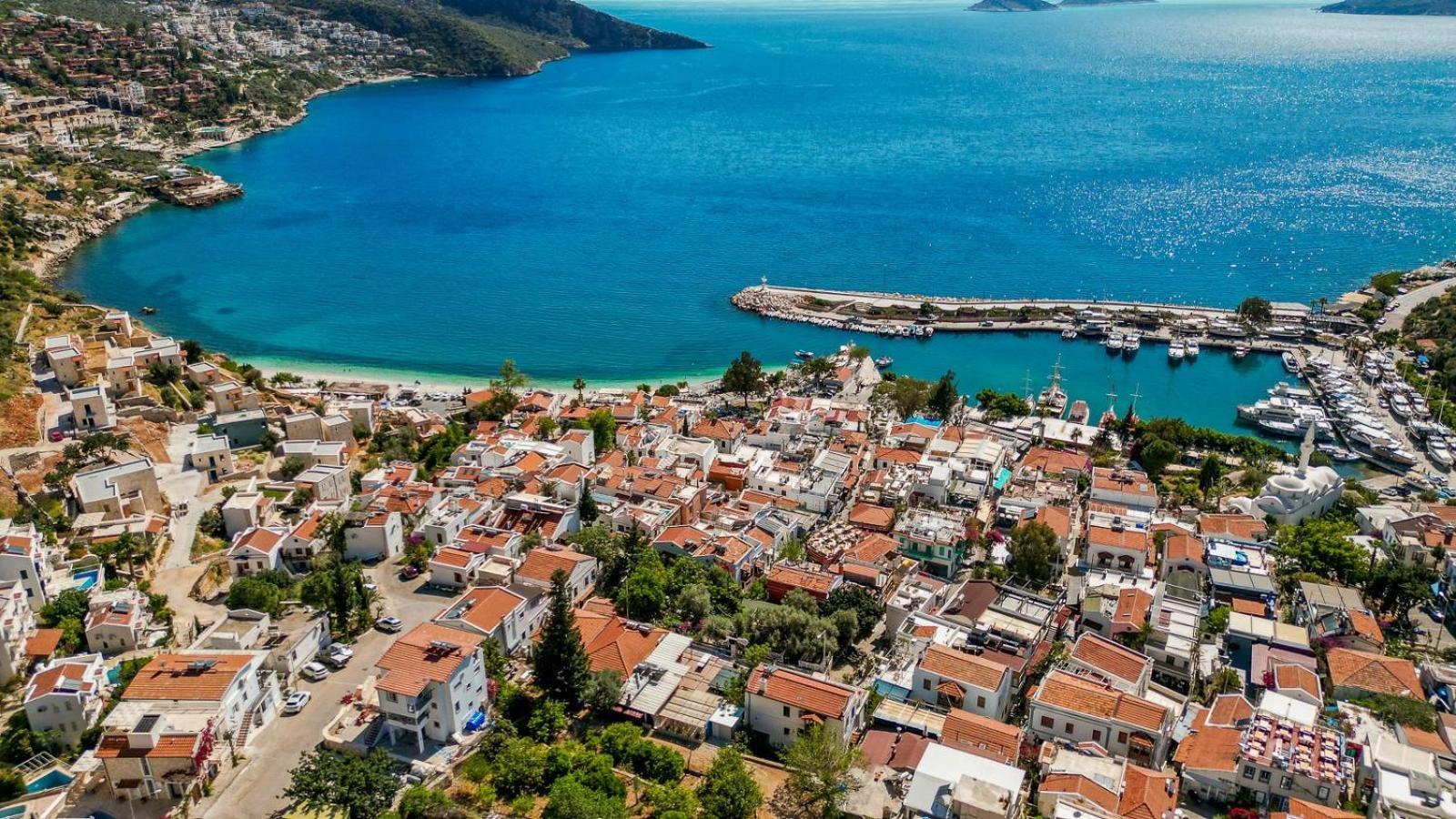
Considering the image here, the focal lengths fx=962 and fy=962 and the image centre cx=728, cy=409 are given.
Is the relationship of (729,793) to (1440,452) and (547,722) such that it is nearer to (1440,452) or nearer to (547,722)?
(547,722)

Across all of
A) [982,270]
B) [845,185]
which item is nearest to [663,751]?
[982,270]

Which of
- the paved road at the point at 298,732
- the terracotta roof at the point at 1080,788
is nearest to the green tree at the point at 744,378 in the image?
the paved road at the point at 298,732

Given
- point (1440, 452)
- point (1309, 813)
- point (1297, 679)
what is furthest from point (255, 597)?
point (1440, 452)

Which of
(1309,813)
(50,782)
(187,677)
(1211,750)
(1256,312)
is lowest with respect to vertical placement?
→ (50,782)

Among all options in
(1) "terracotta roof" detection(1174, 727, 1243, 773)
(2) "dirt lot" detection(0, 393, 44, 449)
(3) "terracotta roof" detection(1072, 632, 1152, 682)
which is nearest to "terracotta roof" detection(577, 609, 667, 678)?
(3) "terracotta roof" detection(1072, 632, 1152, 682)

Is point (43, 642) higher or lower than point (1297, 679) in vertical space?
lower

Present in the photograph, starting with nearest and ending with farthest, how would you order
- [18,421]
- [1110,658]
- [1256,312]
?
1. [1110,658]
2. [18,421]
3. [1256,312]

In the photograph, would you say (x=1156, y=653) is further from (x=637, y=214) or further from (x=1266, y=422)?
(x=637, y=214)
